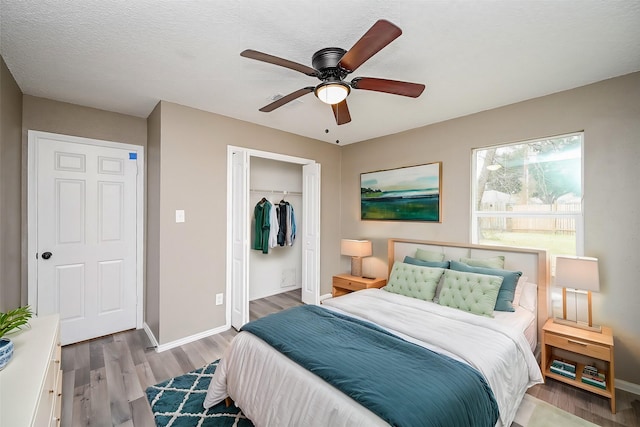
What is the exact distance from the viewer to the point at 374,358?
1536 mm

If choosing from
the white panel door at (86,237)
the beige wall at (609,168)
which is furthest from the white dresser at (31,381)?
the beige wall at (609,168)

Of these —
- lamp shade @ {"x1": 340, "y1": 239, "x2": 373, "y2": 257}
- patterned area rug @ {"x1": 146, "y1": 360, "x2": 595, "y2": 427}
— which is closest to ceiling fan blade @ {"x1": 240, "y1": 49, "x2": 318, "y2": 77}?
patterned area rug @ {"x1": 146, "y1": 360, "x2": 595, "y2": 427}

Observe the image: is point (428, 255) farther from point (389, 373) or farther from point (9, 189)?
point (9, 189)

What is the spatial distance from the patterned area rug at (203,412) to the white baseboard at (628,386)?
0.71m

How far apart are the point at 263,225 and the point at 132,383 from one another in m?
2.32

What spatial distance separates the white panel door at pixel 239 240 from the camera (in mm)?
3181

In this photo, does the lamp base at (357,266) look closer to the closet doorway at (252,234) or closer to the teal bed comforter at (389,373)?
the closet doorway at (252,234)

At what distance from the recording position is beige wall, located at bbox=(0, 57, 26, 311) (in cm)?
202

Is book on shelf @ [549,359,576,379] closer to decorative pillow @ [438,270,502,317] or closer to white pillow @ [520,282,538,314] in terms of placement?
white pillow @ [520,282,538,314]

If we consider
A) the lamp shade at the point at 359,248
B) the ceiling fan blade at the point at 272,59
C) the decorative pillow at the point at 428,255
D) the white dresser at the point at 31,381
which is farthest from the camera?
the lamp shade at the point at 359,248

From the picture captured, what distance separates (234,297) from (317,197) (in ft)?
5.75

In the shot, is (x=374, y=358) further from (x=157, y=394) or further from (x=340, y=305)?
(x=157, y=394)

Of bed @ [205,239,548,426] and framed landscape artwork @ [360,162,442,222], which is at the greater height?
framed landscape artwork @ [360,162,442,222]

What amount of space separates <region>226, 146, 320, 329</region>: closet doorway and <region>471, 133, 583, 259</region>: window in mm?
2090
